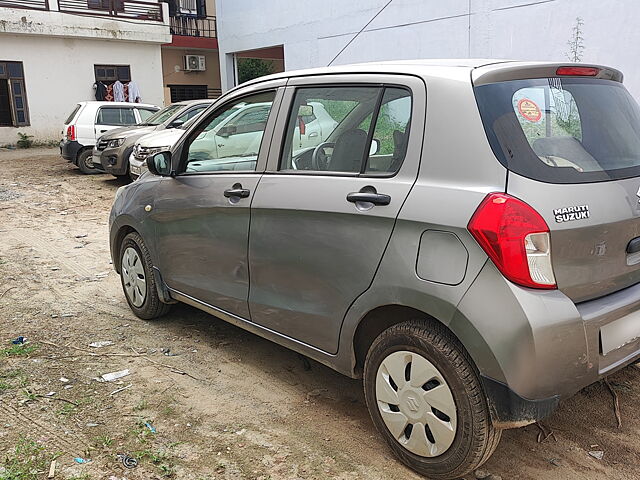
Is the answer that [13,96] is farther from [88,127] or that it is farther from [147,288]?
[147,288]

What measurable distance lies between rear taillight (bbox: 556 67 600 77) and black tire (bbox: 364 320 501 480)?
1.30 metres

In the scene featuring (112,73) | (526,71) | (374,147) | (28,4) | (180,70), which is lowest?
(374,147)

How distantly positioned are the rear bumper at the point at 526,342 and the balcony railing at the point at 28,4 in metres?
20.7

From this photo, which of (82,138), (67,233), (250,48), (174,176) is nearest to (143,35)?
(250,48)

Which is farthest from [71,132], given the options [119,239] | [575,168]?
[575,168]

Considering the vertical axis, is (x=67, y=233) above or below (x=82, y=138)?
below

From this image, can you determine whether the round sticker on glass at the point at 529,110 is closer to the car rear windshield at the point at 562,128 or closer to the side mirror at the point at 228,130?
the car rear windshield at the point at 562,128

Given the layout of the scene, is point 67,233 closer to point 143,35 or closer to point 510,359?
point 510,359

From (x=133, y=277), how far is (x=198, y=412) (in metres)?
1.69

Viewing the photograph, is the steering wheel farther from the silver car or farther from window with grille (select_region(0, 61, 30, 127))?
window with grille (select_region(0, 61, 30, 127))

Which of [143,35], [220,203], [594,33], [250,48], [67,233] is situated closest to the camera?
[220,203]

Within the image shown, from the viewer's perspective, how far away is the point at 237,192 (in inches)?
137

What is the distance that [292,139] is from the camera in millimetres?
3357

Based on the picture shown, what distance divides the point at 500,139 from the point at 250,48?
53.2 feet
